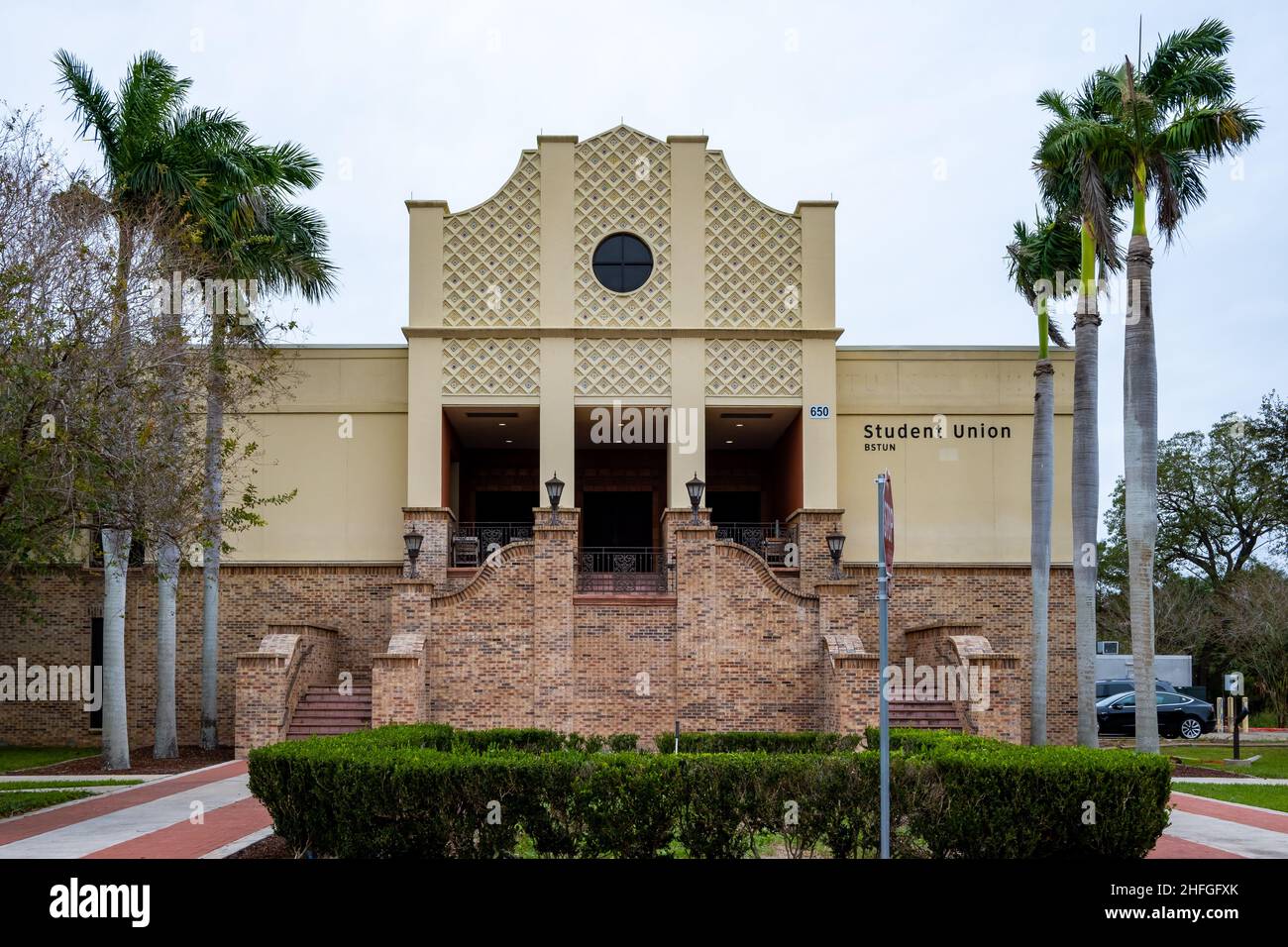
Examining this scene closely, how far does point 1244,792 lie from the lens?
16.7m

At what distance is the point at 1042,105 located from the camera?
2298 centimetres

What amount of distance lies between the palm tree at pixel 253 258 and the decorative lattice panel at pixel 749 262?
27.0 feet

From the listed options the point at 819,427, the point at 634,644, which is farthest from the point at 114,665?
the point at 819,427

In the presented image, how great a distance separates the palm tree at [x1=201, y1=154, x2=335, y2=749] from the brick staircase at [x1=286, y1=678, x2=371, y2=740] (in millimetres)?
2522

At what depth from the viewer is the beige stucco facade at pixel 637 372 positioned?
2545 cm

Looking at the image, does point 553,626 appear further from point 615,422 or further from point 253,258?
point 253,258

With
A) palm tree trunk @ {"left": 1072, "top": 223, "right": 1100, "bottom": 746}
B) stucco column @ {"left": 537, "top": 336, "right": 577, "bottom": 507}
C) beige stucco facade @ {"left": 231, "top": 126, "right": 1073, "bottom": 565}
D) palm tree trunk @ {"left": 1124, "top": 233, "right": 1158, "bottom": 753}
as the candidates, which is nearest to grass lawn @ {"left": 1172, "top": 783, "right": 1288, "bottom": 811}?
palm tree trunk @ {"left": 1124, "top": 233, "right": 1158, "bottom": 753}

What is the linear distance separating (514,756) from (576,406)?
15662 millimetres

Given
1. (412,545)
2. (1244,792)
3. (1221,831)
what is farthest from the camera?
(412,545)

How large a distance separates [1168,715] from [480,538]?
642 inches

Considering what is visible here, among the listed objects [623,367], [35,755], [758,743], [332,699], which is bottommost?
[35,755]

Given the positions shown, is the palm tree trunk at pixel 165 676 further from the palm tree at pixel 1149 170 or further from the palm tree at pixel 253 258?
the palm tree at pixel 1149 170

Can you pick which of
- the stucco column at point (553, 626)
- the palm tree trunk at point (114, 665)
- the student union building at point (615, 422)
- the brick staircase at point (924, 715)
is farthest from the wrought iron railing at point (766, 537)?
the palm tree trunk at point (114, 665)
